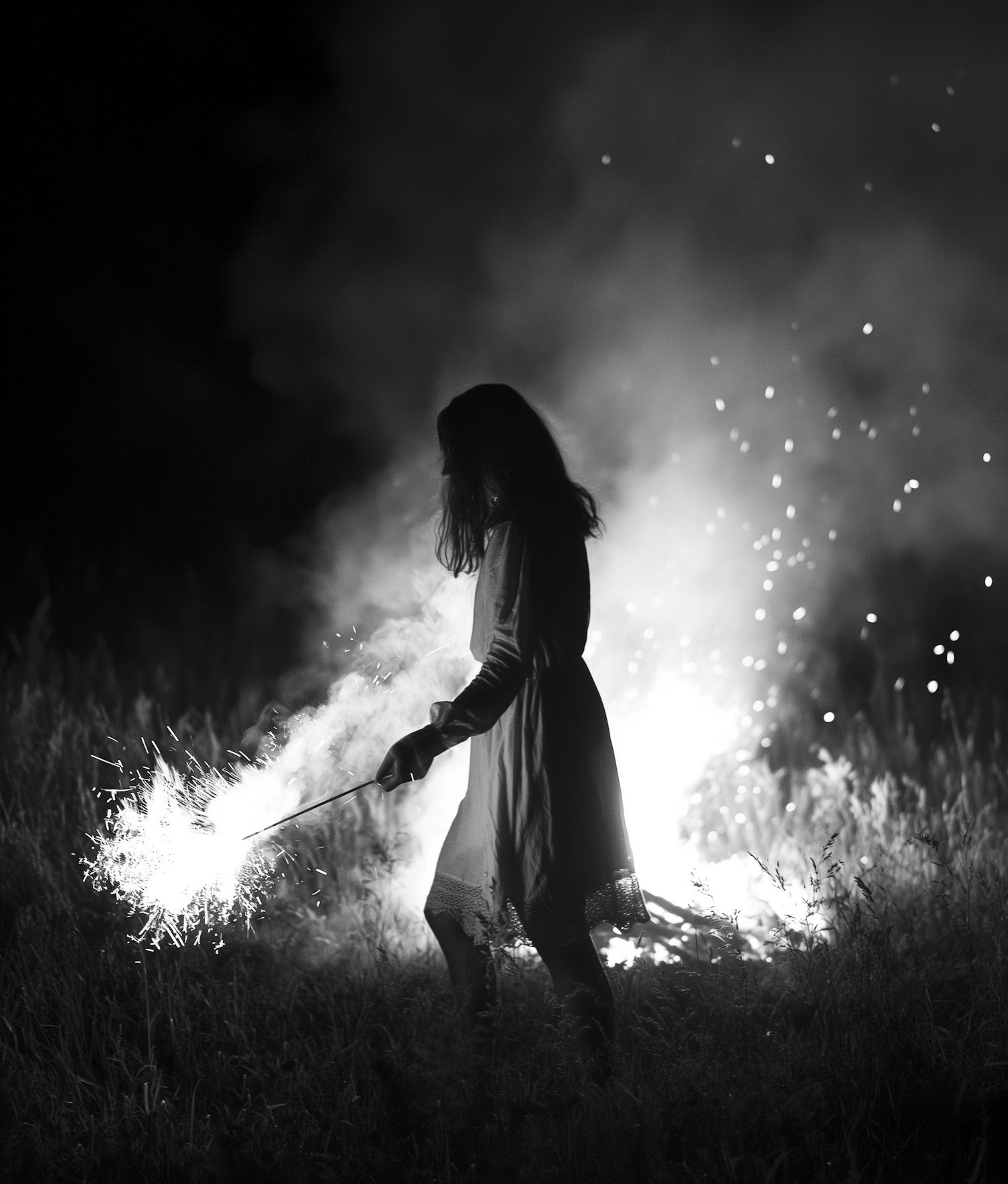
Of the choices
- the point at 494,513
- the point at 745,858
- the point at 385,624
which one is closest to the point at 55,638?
the point at 385,624

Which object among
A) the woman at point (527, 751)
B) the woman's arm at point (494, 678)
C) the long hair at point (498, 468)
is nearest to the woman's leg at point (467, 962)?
the woman at point (527, 751)

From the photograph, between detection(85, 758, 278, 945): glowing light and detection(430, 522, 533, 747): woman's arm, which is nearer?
detection(430, 522, 533, 747): woman's arm

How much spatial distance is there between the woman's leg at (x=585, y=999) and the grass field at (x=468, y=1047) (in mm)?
53

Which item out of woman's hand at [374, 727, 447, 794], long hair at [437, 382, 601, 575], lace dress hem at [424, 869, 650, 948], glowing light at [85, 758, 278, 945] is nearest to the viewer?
woman's hand at [374, 727, 447, 794]

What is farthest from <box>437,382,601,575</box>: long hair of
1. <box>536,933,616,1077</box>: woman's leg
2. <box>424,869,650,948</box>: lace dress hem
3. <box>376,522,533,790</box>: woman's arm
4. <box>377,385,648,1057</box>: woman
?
<box>536,933,616,1077</box>: woman's leg

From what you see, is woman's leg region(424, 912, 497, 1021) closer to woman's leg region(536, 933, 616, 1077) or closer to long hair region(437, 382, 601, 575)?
woman's leg region(536, 933, 616, 1077)

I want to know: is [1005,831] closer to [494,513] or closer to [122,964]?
[494,513]

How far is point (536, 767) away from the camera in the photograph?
2566 mm

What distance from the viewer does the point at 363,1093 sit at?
2.72 metres

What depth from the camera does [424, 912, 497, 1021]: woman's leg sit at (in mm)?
2662

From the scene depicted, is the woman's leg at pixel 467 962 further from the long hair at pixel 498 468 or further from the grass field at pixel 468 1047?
the long hair at pixel 498 468

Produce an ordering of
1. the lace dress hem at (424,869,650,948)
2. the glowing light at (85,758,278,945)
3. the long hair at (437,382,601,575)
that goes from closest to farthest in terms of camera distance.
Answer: the lace dress hem at (424,869,650,948) → the long hair at (437,382,601,575) → the glowing light at (85,758,278,945)

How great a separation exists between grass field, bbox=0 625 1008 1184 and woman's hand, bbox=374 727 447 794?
1.95ft

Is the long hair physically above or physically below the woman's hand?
above
